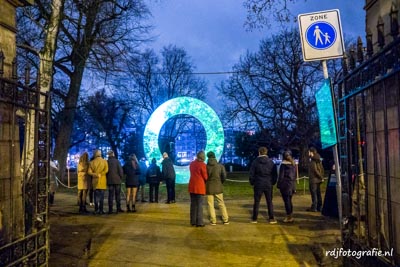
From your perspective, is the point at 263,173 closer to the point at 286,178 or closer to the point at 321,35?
the point at 286,178

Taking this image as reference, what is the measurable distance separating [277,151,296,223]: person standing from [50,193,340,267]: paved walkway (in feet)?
1.11

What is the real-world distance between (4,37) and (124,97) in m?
45.7

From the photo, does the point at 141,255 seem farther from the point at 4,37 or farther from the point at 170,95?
the point at 170,95

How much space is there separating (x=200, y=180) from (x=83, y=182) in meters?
4.47

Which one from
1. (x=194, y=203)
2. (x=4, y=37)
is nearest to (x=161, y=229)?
(x=194, y=203)

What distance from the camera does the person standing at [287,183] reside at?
10859 millimetres

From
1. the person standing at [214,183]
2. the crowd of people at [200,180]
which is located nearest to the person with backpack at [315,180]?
the crowd of people at [200,180]

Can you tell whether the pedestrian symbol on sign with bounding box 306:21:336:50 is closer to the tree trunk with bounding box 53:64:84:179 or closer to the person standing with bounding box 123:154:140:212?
the person standing with bounding box 123:154:140:212

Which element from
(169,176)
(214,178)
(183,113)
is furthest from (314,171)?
(183,113)

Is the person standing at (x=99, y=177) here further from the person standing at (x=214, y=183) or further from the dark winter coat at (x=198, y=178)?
the person standing at (x=214, y=183)

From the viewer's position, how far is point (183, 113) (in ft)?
79.8

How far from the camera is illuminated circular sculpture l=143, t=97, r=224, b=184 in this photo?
23.4 meters

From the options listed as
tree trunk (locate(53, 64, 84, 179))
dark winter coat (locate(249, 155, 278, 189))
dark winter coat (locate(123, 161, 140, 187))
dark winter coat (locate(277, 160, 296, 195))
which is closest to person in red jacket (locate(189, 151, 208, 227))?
dark winter coat (locate(249, 155, 278, 189))

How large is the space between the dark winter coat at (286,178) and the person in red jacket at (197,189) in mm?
1901
